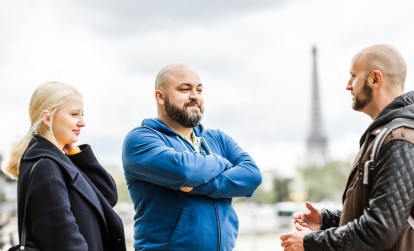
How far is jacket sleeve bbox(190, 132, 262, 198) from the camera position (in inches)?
134

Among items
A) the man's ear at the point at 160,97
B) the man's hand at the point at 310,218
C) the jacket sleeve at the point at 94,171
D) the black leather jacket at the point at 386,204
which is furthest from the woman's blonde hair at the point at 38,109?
the black leather jacket at the point at 386,204

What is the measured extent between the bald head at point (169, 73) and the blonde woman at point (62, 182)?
0.60 metres

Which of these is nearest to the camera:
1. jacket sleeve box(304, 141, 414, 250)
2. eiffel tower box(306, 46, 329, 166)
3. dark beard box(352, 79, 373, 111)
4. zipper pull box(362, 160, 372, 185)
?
jacket sleeve box(304, 141, 414, 250)

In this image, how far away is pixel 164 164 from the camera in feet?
10.9

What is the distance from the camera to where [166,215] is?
343 centimetres

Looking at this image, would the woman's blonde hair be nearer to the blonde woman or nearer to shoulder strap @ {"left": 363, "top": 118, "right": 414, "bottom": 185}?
the blonde woman

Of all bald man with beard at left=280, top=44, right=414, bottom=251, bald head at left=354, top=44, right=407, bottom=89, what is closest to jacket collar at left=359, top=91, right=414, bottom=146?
bald man with beard at left=280, top=44, right=414, bottom=251

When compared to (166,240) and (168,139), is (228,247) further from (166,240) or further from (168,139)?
(168,139)

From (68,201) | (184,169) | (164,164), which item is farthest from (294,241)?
(68,201)

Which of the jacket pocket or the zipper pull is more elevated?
the zipper pull

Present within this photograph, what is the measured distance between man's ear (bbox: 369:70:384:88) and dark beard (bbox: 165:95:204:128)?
1.12 m

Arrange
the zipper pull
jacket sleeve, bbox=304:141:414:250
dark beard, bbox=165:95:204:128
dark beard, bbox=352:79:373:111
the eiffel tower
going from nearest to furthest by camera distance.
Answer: jacket sleeve, bbox=304:141:414:250, the zipper pull, dark beard, bbox=352:79:373:111, dark beard, bbox=165:95:204:128, the eiffel tower

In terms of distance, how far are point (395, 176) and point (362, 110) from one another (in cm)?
52

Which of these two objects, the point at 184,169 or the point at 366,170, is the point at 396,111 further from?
the point at 184,169
